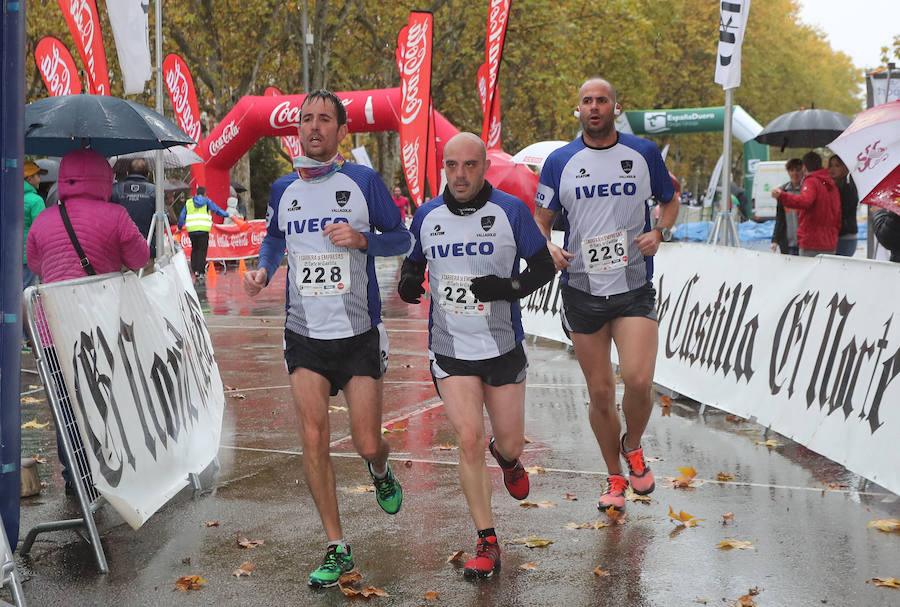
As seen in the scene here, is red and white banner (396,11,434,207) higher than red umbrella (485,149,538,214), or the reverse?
red and white banner (396,11,434,207)

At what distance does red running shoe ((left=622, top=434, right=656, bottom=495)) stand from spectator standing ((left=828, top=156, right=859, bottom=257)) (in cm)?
810

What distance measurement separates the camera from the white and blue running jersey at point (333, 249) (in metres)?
5.14

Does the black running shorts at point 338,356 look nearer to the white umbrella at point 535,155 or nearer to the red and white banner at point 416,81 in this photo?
the red and white banner at point 416,81

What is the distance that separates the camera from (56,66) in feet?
62.5

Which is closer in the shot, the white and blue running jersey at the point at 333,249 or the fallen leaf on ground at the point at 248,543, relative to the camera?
the white and blue running jersey at the point at 333,249

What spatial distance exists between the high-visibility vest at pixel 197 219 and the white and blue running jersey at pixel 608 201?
1781 centimetres

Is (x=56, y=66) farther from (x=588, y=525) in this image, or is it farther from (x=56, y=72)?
(x=588, y=525)

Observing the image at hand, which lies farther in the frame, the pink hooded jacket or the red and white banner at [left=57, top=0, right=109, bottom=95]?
the red and white banner at [left=57, top=0, right=109, bottom=95]

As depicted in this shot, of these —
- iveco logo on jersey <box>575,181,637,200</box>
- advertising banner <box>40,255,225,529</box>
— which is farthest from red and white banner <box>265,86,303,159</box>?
iveco logo on jersey <box>575,181,637,200</box>

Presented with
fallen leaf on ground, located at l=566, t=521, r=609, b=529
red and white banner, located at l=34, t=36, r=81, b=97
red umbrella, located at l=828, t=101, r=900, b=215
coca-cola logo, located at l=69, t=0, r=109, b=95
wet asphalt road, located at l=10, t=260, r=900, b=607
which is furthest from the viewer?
red and white banner, located at l=34, t=36, r=81, b=97

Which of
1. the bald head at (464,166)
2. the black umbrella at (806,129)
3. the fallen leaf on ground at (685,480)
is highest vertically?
the black umbrella at (806,129)

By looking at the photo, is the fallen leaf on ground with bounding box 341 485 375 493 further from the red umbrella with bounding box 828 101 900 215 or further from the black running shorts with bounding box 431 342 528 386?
the red umbrella with bounding box 828 101 900 215

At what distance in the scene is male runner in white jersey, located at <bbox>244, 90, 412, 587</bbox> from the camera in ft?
16.7

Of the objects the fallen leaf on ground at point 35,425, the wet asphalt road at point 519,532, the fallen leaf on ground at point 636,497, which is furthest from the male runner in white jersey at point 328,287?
the fallen leaf on ground at point 35,425
